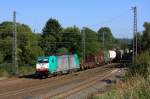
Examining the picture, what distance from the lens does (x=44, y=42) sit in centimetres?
11262

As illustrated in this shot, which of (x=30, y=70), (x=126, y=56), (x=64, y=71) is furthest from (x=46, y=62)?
(x=126, y=56)

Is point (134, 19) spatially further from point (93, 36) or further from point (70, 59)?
point (93, 36)

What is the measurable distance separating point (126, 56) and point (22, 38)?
3248 centimetres

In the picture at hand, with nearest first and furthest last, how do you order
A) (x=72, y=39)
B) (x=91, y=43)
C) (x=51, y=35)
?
(x=91, y=43) → (x=72, y=39) → (x=51, y=35)

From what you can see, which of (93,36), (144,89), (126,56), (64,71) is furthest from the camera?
(93,36)

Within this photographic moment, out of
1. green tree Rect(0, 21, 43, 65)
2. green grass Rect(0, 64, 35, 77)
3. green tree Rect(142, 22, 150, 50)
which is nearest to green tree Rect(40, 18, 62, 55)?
green tree Rect(0, 21, 43, 65)

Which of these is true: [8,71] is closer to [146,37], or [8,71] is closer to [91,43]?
[146,37]

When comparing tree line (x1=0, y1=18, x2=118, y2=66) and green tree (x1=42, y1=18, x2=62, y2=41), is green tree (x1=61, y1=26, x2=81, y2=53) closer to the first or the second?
tree line (x1=0, y1=18, x2=118, y2=66)

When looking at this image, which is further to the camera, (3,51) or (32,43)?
(32,43)

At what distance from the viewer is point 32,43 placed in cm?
9312

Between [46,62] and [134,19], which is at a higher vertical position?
[134,19]

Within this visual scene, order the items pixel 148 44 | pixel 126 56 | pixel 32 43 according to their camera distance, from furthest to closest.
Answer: pixel 126 56
pixel 148 44
pixel 32 43

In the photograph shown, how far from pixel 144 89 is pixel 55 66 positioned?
146 ft

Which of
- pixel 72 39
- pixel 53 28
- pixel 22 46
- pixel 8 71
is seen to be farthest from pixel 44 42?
pixel 8 71
